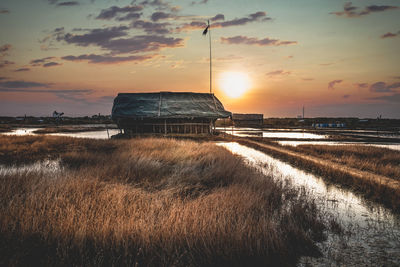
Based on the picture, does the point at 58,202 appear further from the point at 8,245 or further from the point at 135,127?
the point at 135,127

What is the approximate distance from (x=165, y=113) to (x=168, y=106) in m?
1.62

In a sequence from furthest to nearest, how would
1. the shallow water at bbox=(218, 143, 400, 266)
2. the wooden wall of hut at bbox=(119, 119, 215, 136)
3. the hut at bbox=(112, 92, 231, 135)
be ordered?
the wooden wall of hut at bbox=(119, 119, 215, 136) → the hut at bbox=(112, 92, 231, 135) → the shallow water at bbox=(218, 143, 400, 266)

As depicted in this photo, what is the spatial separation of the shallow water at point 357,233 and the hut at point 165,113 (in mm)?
19206

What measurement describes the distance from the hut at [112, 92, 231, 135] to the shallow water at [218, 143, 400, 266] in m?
19.2

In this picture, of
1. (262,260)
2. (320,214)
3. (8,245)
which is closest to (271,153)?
(320,214)

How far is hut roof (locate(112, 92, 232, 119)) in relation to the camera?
2542 cm

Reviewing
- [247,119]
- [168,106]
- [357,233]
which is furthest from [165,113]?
[247,119]

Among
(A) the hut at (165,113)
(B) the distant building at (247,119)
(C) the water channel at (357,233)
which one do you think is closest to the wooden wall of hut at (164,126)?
(A) the hut at (165,113)

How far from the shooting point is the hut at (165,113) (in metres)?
25.6

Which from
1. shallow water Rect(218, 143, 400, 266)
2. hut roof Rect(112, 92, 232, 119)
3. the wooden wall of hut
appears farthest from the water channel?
the wooden wall of hut

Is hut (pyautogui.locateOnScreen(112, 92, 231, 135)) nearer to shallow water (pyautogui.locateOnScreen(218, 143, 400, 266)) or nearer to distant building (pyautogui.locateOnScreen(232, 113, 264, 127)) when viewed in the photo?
shallow water (pyautogui.locateOnScreen(218, 143, 400, 266))

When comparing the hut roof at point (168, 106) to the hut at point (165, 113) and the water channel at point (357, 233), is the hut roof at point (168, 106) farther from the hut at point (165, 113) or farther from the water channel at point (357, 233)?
the water channel at point (357, 233)

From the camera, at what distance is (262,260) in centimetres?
347

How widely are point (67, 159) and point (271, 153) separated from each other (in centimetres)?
1157
